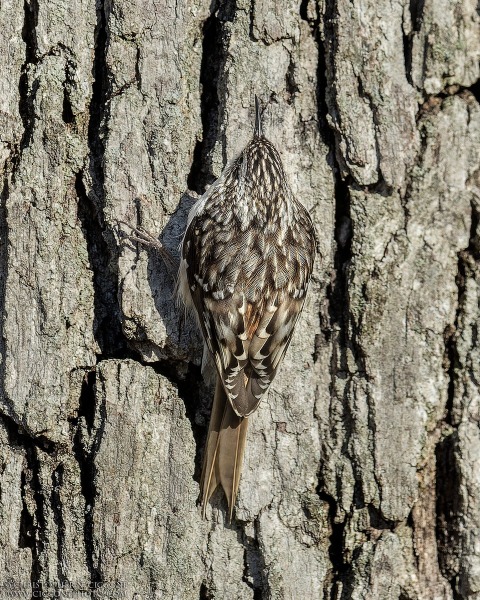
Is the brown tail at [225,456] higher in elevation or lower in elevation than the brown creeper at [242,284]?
lower

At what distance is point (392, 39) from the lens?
2.53 meters

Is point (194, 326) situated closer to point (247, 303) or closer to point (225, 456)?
point (247, 303)

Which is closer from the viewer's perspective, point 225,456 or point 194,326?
point 225,456

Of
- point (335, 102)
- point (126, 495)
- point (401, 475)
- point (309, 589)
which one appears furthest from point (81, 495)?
point (335, 102)

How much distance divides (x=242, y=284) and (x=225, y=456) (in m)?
0.57

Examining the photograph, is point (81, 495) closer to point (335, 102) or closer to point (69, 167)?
point (69, 167)

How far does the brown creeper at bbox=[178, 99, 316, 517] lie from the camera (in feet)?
7.86

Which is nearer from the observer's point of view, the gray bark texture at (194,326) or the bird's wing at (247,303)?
the gray bark texture at (194,326)

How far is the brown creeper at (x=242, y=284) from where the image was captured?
240 centimetres

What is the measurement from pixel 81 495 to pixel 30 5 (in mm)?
1505

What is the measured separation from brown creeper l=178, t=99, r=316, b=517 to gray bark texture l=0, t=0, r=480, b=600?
0.06 m

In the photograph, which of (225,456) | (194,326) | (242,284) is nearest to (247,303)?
(242,284)

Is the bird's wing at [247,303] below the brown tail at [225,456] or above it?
above

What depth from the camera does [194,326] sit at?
→ 99.0 inches
